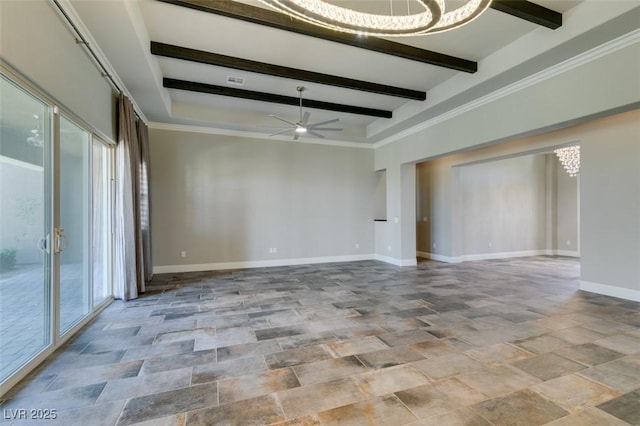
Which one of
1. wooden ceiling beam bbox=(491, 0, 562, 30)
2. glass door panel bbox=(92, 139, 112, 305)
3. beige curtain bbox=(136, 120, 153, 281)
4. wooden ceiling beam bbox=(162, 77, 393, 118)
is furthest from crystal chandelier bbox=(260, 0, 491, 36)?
beige curtain bbox=(136, 120, 153, 281)

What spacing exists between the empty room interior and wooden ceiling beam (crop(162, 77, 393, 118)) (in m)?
0.05

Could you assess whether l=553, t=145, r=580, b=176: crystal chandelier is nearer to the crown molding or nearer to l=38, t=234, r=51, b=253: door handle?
the crown molding

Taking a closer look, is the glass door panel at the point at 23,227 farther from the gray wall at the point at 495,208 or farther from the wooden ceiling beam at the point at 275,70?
the gray wall at the point at 495,208

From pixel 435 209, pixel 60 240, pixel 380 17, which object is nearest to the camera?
pixel 380 17

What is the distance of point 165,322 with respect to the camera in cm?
341

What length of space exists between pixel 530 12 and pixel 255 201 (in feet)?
18.7

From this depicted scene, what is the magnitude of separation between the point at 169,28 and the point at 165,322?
3532 millimetres

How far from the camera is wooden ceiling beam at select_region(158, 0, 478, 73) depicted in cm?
298

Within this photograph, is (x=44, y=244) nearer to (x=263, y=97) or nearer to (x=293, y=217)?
(x=263, y=97)

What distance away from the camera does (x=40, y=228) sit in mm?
2590

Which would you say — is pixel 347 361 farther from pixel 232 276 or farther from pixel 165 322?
pixel 232 276

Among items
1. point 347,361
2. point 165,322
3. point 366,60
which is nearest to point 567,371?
point 347,361

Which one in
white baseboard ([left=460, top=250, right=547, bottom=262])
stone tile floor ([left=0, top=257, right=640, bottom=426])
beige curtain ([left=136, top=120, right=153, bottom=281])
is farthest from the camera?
white baseboard ([left=460, top=250, right=547, bottom=262])

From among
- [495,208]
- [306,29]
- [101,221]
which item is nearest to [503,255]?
[495,208]
